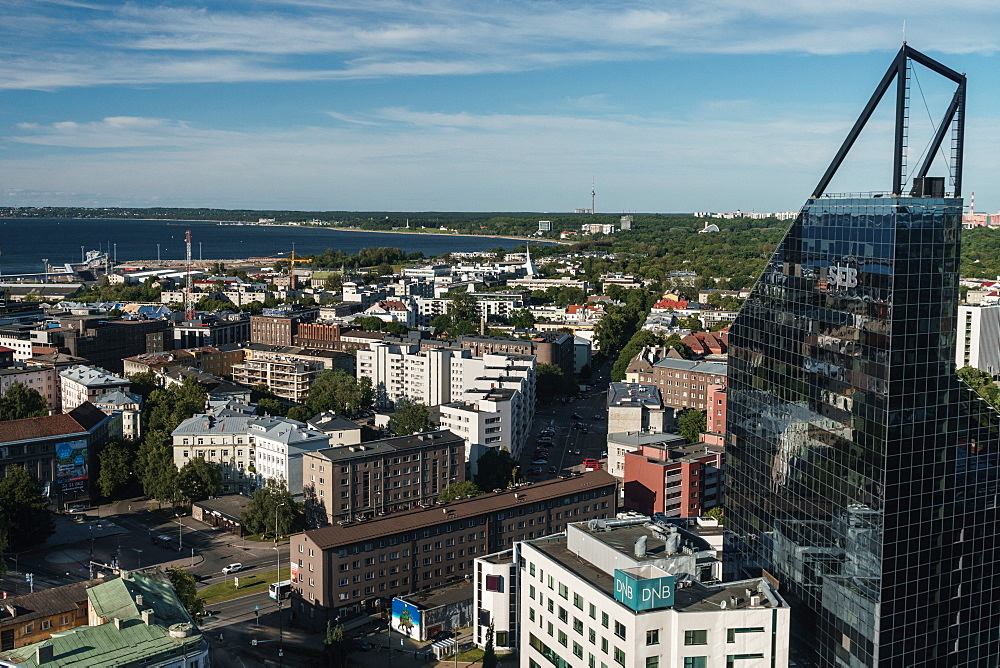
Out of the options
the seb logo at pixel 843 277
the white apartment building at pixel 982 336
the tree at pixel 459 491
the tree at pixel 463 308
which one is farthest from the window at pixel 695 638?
the tree at pixel 463 308

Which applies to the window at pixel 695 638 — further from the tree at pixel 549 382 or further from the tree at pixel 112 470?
the tree at pixel 549 382

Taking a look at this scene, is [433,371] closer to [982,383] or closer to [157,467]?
[157,467]

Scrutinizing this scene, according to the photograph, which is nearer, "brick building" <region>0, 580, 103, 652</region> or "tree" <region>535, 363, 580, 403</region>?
"brick building" <region>0, 580, 103, 652</region>

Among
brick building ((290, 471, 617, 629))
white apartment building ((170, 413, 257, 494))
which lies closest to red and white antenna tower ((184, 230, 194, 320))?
white apartment building ((170, 413, 257, 494))

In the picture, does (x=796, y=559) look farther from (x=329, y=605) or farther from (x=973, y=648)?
(x=329, y=605)

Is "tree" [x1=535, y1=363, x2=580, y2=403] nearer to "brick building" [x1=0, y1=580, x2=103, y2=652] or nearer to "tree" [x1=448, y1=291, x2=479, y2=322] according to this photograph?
"tree" [x1=448, y1=291, x2=479, y2=322]

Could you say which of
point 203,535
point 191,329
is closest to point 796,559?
point 203,535
